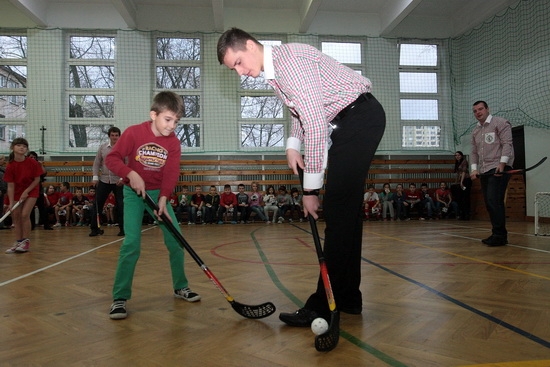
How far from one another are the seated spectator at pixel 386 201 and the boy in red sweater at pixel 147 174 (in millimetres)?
9269

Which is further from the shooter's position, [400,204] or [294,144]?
[400,204]

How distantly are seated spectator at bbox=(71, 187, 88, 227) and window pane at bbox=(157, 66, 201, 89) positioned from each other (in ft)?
13.4

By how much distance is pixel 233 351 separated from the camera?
67.7 inches

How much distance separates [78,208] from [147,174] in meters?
8.56

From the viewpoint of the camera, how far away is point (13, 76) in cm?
1160

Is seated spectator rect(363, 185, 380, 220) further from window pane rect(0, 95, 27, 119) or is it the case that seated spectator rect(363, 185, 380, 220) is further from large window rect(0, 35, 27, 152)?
window pane rect(0, 95, 27, 119)

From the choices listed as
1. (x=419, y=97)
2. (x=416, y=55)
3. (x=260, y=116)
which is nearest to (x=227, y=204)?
(x=260, y=116)

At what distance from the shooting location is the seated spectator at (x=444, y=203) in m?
11.3

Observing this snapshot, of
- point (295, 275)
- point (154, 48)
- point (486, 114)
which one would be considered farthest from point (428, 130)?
point (295, 275)

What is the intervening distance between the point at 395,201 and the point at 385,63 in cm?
446

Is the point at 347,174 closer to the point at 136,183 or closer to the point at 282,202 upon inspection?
the point at 136,183

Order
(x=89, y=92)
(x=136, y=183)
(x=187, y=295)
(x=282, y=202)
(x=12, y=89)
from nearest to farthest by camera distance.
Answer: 1. (x=136, y=183)
2. (x=187, y=295)
3. (x=282, y=202)
4. (x=12, y=89)
5. (x=89, y=92)

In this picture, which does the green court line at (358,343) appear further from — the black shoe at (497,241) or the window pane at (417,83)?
the window pane at (417,83)

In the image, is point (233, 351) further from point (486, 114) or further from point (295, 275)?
point (486, 114)
